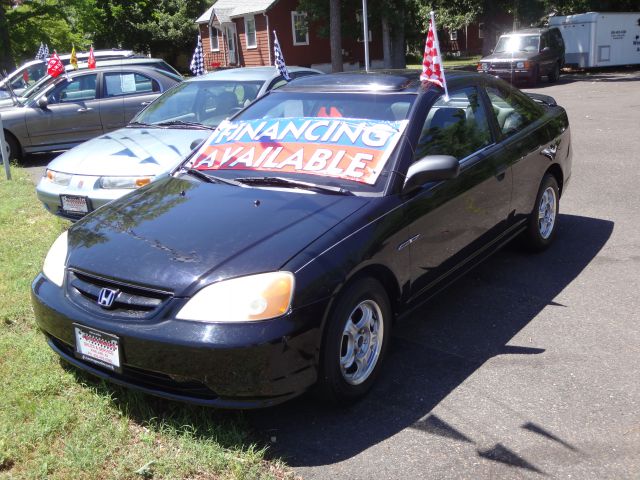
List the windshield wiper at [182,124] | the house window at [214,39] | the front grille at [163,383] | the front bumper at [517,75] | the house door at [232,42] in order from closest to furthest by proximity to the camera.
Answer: the front grille at [163,383]
the windshield wiper at [182,124]
the front bumper at [517,75]
the house door at [232,42]
the house window at [214,39]

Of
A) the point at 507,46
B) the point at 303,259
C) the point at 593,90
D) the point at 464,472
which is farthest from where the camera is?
the point at 507,46

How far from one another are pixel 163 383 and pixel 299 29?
106 feet

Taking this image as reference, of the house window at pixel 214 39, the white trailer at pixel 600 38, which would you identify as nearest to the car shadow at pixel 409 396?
the white trailer at pixel 600 38

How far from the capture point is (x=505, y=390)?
11.8ft

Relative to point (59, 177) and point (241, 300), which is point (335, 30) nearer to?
point (59, 177)

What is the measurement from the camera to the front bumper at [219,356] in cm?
294

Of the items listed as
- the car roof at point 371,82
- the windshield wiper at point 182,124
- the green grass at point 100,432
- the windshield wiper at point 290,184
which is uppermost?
the car roof at point 371,82

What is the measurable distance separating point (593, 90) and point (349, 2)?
12050mm

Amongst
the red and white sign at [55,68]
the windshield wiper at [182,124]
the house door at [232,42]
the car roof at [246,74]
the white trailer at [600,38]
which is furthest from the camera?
the house door at [232,42]

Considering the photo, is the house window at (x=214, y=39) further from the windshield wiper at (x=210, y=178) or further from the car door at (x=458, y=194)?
the windshield wiper at (x=210, y=178)

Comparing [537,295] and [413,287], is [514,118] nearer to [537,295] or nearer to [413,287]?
[537,295]

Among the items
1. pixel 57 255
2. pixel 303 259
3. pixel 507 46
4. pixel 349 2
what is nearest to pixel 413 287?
pixel 303 259

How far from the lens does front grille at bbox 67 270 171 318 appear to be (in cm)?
311

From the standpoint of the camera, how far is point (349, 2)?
2831cm
